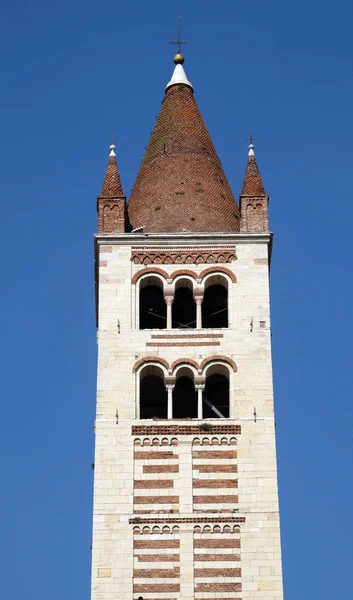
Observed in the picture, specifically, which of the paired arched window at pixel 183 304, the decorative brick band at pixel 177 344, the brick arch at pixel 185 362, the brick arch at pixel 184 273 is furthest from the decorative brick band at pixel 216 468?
the brick arch at pixel 184 273

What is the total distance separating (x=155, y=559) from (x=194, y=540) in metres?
1.01

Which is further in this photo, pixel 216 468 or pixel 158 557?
pixel 216 468

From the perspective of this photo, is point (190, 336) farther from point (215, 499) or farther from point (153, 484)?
point (215, 499)

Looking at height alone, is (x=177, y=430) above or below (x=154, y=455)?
above

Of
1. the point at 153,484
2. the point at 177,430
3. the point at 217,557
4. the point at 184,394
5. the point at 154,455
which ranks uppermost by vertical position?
the point at 184,394

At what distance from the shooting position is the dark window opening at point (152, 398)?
42.5 metres

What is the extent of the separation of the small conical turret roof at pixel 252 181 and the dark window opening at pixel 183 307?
314cm

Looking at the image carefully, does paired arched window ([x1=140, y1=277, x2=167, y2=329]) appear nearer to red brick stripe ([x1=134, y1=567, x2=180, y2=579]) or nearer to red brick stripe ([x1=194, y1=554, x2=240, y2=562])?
red brick stripe ([x1=194, y1=554, x2=240, y2=562])

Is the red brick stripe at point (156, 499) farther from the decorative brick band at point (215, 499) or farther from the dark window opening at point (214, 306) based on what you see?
the dark window opening at point (214, 306)

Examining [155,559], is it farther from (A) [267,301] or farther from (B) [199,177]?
(B) [199,177]

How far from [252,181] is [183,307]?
3.98m

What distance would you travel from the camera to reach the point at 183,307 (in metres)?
44.0

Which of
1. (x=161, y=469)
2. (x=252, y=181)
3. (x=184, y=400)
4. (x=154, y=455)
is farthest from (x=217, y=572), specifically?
(x=252, y=181)

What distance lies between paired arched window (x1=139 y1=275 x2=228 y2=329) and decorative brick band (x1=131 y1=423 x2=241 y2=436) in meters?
3.44
